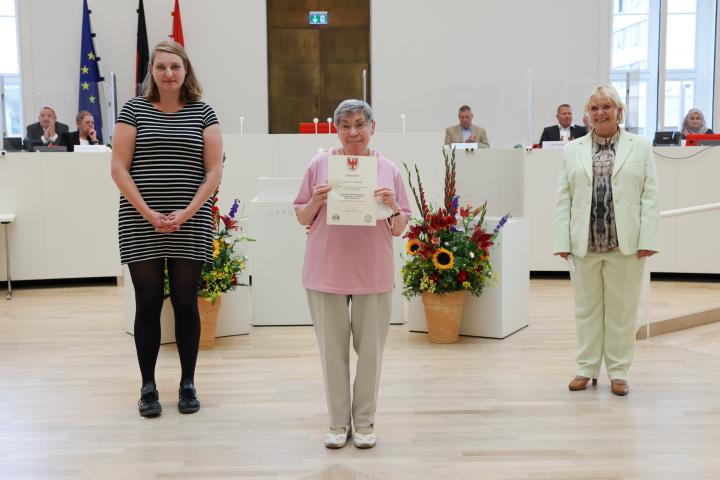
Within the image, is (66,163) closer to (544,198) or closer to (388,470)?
(544,198)

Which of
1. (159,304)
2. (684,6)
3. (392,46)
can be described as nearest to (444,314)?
(159,304)

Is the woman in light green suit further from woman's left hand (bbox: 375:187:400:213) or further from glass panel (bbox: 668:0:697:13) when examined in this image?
glass panel (bbox: 668:0:697:13)

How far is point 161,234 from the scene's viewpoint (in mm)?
3150

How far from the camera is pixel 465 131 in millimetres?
8922

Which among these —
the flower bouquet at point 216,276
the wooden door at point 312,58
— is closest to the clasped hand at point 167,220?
the flower bouquet at point 216,276

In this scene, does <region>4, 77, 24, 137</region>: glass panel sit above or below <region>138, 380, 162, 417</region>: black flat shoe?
above

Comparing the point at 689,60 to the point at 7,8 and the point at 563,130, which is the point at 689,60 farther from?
the point at 7,8

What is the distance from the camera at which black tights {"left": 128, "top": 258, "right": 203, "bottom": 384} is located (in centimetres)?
319

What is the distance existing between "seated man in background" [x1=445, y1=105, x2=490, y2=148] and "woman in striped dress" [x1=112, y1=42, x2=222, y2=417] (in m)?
5.77

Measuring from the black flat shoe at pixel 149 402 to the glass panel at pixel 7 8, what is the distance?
354 inches

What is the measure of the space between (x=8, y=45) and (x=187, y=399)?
Answer: 29.6 ft

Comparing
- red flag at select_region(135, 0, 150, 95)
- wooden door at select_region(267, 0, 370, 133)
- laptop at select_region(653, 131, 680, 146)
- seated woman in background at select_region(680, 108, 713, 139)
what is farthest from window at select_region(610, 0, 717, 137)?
red flag at select_region(135, 0, 150, 95)

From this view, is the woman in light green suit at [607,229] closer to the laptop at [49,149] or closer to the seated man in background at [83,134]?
the laptop at [49,149]

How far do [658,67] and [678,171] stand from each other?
16.3 ft
